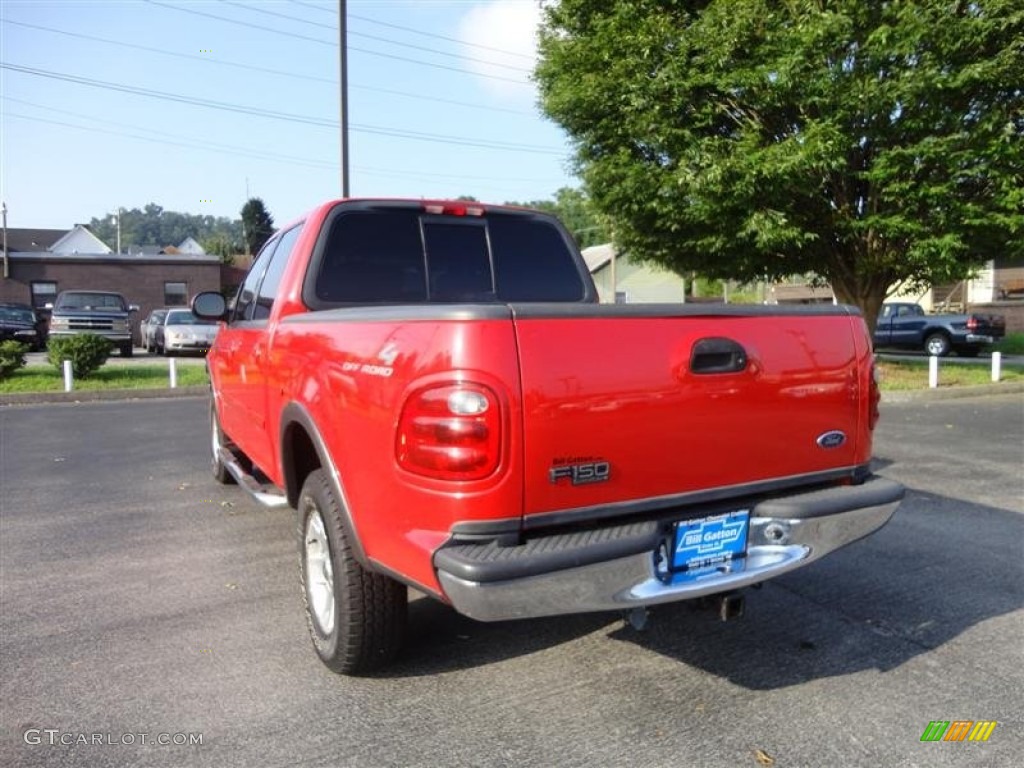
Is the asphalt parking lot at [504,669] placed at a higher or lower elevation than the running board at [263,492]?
lower

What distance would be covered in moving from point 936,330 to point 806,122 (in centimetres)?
1380

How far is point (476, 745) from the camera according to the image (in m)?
2.74

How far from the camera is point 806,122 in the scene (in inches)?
490

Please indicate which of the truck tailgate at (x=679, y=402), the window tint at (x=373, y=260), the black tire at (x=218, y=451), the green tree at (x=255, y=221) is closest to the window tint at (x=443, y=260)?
the window tint at (x=373, y=260)

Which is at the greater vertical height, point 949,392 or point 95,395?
point 95,395

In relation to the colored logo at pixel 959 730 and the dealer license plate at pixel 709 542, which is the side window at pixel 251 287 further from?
the colored logo at pixel 959 730

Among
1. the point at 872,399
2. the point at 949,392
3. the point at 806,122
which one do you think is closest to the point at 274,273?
the point at 872,399

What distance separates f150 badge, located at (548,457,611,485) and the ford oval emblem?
1051mm

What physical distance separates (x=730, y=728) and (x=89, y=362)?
14674 millimetres

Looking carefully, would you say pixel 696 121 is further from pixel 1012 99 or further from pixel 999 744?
pixel 999 744

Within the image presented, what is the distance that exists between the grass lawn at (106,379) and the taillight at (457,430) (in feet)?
41.6

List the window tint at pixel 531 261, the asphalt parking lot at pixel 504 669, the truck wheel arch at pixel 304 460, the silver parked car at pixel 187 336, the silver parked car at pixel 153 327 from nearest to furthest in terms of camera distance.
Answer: the asphalt parking lot at pixel 504 669 → the truck wheel arch at pixel 304 460 → the window tint at pixel 531 261 → the silver parked car at pixel 187 336 → the silver parked car at pixel 153 327

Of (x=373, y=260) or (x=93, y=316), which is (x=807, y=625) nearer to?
(x=373, y=260)

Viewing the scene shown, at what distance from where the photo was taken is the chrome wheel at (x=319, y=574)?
10.7 feet
